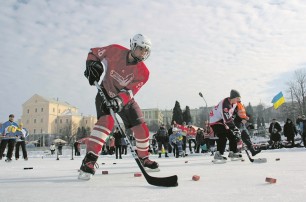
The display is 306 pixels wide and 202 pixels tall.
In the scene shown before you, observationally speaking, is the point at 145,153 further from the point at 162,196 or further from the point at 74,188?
the point at 162,196

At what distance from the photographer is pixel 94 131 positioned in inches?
159

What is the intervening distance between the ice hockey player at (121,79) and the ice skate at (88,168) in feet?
0.46

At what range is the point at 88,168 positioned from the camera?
364 centimetres

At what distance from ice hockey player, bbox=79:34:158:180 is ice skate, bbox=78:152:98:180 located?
0.14 meters

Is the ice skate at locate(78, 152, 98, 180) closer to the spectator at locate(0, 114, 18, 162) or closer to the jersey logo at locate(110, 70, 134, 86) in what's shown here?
the jersey logo at locate(110, 70, 134, 86)

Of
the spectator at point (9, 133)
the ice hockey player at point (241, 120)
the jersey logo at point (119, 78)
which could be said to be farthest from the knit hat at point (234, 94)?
the spectator at point (9, 133)

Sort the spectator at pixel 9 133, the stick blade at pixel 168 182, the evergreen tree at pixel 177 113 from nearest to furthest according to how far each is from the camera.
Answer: the stick blade at pixel 168 182
the spectator at pixel 9 133
the evergreen tree at pixel 177 113

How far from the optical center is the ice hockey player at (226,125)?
6.93 meters

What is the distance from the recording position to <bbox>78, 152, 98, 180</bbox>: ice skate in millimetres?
3567

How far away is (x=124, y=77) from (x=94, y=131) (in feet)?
2.98

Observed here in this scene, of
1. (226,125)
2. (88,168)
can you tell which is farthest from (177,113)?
(88,168)

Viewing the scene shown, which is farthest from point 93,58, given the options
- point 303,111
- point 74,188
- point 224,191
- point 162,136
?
point 303,111

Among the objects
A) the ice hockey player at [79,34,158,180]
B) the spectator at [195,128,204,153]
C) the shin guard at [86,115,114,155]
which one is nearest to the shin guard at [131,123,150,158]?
the ice hockey player at [79,34,158,180]

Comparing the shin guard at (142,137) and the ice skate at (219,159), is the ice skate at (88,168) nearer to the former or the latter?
the shin guard at (142,137)
